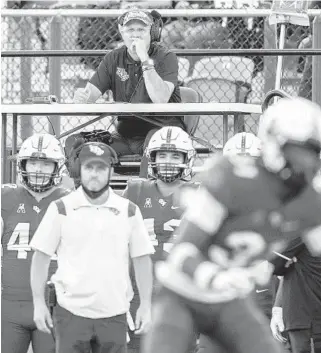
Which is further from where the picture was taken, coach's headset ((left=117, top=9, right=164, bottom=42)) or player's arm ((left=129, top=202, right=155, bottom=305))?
coach's headset ((left=117, top=9, right=164, bottom=42))

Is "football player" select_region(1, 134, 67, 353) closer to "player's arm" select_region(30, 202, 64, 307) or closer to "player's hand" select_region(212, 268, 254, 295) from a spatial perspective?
"player's arm" select_region(30, 202, 64, 307)

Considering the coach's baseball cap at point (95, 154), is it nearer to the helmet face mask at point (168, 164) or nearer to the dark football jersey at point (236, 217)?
the helmet face mask at point (168, 164)

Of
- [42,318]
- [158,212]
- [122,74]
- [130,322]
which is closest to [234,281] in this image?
[42,318]

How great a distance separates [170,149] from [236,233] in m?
2.52

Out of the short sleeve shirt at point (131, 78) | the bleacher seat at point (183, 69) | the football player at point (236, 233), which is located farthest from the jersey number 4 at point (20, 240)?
the bleacher seat at point (183, 69)

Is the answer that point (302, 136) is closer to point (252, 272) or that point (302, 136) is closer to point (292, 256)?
point (252, 272)

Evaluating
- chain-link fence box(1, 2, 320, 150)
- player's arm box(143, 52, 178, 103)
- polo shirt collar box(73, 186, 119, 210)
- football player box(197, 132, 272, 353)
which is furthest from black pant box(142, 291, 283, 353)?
chain-link fence box(1, 2, 320, 150)

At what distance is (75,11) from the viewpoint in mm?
9359

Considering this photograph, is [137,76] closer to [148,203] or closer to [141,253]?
[148,203]

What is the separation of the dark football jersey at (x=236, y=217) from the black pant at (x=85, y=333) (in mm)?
1568

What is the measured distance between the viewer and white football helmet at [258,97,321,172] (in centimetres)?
472

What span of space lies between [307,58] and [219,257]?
207 inches

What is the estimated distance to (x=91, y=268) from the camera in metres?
6.29

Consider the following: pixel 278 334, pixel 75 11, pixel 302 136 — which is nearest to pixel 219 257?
pixel 302 136
